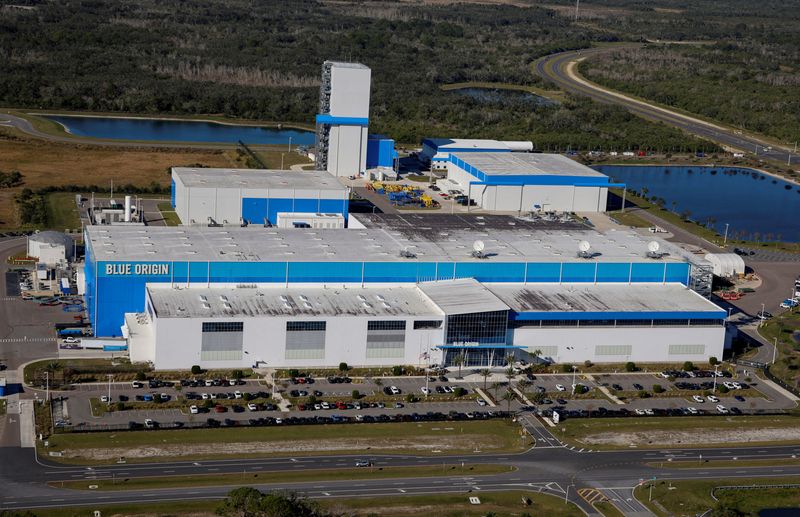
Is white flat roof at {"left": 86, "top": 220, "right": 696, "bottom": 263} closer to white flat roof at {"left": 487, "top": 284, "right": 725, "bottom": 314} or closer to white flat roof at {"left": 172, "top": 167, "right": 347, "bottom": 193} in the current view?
white flat roof at {"left": 487, "top": 284, "right": 725, "bottom": 314}

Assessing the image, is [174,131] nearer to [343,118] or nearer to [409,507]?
[343,118]

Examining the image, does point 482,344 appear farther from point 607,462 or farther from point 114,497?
point 114,497

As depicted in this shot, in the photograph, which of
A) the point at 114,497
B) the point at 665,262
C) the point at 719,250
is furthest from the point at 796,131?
the point at 114,497

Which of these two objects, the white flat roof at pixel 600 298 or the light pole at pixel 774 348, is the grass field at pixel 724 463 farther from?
the white flat roof at pixel 600 298

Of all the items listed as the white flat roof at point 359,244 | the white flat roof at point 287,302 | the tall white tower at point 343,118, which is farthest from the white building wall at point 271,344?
the tall white tower at point 343,118

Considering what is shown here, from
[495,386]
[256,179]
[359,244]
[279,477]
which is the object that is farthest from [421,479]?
[256,179]

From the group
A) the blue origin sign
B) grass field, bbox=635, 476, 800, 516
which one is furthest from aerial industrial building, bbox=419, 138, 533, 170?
grass field, bbox=635, 476, 800, 516

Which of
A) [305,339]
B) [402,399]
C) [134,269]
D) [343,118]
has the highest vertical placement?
[343,118]
